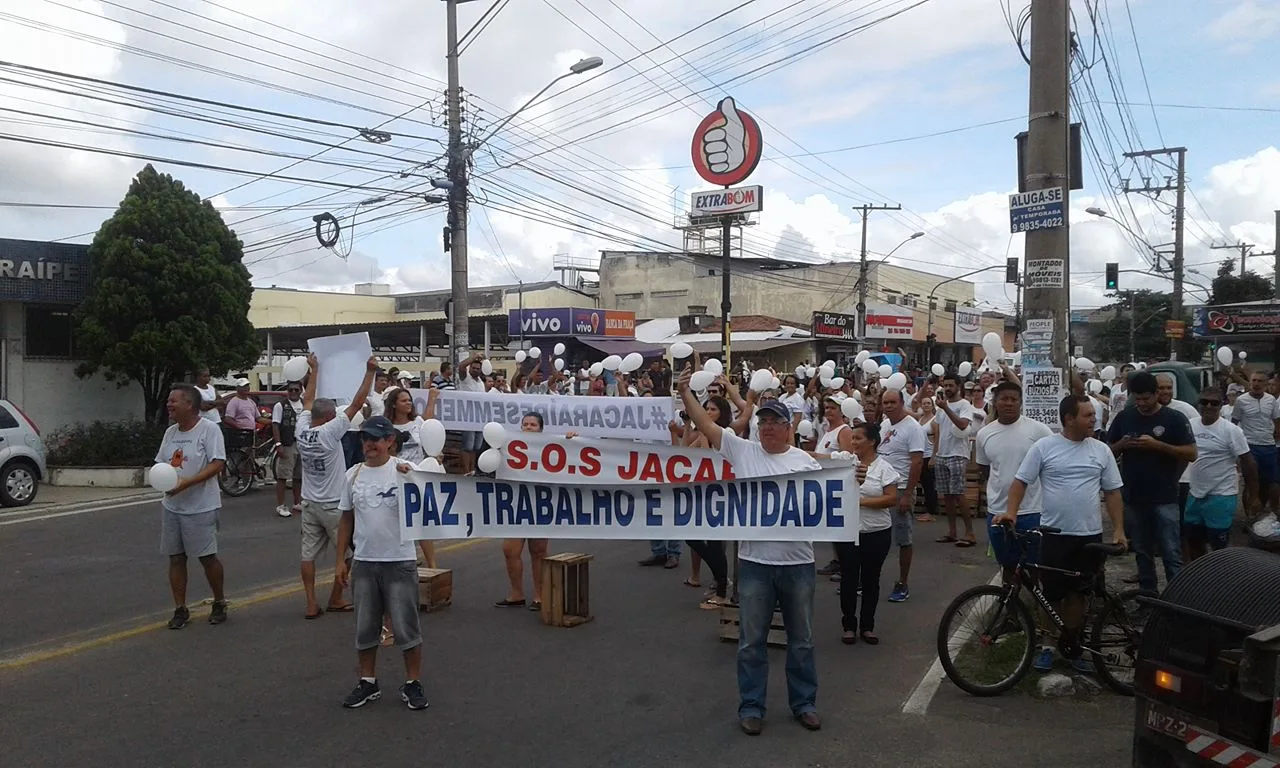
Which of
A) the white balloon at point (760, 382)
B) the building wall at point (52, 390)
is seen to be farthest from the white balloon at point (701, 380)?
the building wall at point (52, 390)

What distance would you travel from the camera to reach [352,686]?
6.16m

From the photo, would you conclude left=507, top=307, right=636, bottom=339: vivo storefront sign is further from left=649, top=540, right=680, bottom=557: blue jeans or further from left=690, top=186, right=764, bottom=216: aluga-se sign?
left=649, top=540, right=680, bottom=557: blue jeans

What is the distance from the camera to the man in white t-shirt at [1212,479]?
795 cm

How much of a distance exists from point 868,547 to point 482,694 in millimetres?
2974

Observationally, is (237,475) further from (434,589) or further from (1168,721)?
(1168,721)

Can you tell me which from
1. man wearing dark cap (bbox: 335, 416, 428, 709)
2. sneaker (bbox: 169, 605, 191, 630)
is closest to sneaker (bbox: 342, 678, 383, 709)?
man wearing dark cap (bbox: 335, 416, 428, 709)

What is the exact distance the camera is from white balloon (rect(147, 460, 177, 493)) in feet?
22.6

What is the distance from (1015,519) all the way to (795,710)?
2.07m

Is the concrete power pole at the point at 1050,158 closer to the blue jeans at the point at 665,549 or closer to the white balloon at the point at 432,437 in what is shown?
the blue jeans at the point at 665,549

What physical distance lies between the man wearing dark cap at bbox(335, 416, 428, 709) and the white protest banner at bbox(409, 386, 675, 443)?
4.07 metres

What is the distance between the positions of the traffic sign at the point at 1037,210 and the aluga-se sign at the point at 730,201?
1072 cm

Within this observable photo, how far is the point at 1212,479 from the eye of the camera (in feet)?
26.1

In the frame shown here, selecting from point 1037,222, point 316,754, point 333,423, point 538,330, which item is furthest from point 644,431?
point 538,330

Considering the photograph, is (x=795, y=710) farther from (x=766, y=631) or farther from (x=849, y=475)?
(x=849, y=475)
